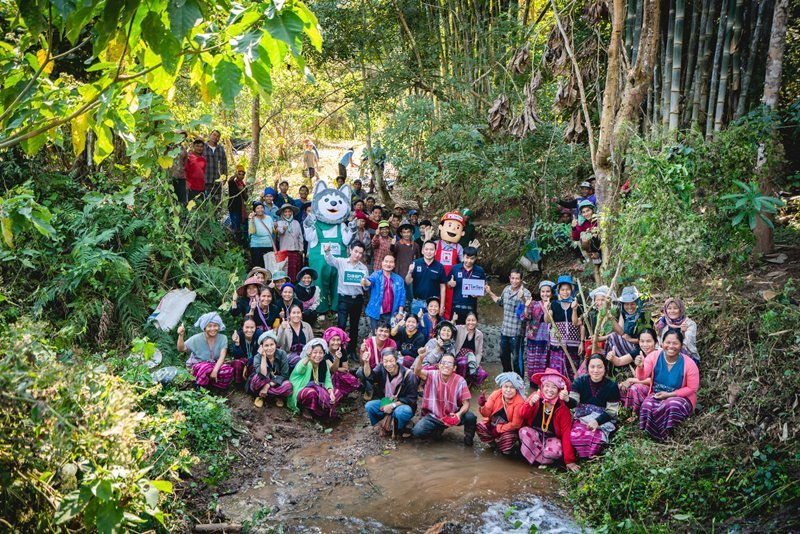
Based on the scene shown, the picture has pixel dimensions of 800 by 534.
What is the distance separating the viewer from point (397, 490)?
5.41 meters

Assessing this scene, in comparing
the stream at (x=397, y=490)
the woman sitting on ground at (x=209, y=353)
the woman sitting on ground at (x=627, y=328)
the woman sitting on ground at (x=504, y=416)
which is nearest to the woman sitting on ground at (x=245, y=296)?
the woman sitting on ground at (x=209, y=353)

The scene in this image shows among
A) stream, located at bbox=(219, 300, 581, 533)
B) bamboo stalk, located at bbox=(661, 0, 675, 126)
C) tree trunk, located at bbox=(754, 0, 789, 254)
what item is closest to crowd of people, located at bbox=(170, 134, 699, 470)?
stream, located at bbox=(219, 300, 581, 533)

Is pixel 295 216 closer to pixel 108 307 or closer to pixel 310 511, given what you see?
pixel 108 307

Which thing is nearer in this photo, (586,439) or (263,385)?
(586,439)

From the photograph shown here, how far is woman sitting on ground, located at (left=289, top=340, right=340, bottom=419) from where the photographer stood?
265 inches

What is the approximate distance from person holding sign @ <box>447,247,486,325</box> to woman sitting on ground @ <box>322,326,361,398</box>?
1.46m

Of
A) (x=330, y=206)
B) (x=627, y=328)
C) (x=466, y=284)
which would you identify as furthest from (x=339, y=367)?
(x=627, y=328)

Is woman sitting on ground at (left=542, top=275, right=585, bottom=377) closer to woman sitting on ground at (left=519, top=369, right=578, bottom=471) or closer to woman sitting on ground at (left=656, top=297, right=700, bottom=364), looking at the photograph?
woman sitting on ground at (left=656, top=297, right=700, bottom=364)

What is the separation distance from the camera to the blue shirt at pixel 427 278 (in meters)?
8.29

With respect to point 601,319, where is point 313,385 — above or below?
below

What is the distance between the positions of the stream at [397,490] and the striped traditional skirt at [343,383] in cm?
64

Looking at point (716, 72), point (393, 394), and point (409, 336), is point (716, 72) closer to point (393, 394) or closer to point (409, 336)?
point (409, 336)

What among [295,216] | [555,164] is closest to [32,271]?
[295,216]

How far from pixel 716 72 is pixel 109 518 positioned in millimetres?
7171
